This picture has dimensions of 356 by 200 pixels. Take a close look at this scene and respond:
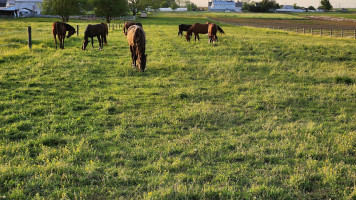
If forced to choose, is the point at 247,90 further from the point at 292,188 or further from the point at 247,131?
the point at 292,188

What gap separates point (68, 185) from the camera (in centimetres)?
441

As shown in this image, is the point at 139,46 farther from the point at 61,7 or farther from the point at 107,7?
the point at 61,7

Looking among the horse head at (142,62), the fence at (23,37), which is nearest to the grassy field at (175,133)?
the horse head at (142,62)

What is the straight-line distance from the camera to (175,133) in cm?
651

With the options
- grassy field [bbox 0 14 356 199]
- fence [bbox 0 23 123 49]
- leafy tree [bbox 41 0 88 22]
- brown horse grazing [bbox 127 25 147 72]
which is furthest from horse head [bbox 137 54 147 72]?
leafy tree [bbox 41 0 88 22]

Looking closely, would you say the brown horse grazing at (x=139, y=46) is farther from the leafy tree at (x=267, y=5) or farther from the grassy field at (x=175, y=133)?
the leafy tree at (x=267, y=5)

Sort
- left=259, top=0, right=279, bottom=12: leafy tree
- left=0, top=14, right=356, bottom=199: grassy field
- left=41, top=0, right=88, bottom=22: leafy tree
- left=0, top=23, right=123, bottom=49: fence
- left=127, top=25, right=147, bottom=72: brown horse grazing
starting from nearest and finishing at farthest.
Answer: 1. left=0, top=14, right=356, bottom=199: grassy field
2. left=127, top=25, right=147, bottom=72: brown horse grazing
3. left=0, top=23, right=123, bottom=49: fence
4. left=41, top=0, right=88, bottom=22: leafy tree
5. left=259, top=0, right=279, bottom=12: leafy tree

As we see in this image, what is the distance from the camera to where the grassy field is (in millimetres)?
4414

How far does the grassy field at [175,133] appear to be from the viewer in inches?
174

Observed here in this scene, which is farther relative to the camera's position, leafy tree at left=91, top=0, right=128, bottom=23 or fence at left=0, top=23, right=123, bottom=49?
leafy tree at left=91, top=0, right=128, bottom=23

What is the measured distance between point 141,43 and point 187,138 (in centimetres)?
701

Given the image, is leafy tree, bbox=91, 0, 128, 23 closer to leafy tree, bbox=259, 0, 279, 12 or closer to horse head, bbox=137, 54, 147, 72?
horse head, bbox=137, 54, 147, 72

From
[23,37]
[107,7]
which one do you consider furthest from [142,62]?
[107,7]

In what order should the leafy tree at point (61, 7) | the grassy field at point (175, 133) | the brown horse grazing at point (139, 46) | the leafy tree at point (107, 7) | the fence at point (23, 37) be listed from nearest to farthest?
the grassy field at point (175, 133), the brown horse grazing at point (139, 46), the fence at point (23, 37), the leafy tree at point (61, 7), the leafy tree at point (107, 7)
